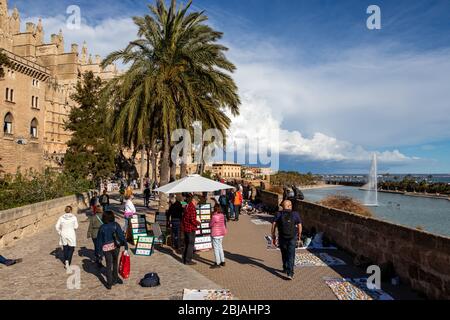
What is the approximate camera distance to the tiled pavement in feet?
22.5

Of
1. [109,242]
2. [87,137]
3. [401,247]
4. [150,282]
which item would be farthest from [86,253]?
[87,137]

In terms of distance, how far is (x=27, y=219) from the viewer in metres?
12.9

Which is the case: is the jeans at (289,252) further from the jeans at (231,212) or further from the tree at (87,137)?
the tree at (87,137)

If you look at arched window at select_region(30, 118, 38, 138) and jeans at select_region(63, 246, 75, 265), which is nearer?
jeans at select_region(63, 246, 75, 265)

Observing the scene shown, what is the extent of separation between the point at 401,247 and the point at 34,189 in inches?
622

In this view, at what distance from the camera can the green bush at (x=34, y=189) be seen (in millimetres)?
14679

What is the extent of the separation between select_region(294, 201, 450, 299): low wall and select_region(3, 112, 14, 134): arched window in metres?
45.5

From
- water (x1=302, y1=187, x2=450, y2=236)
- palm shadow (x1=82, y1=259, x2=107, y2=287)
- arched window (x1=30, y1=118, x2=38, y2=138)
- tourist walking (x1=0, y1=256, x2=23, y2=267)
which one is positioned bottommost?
water (x1=302, y1=187, x2=450, y2=236)

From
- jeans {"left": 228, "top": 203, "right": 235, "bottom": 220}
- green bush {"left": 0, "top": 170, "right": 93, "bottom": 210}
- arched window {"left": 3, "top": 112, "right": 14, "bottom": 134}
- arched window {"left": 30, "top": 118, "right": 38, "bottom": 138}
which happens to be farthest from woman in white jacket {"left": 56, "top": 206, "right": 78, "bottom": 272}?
arched window {"left": 30, "top": 118, "right": 38, "bottom": 138}

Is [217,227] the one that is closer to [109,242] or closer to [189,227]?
[189,227]

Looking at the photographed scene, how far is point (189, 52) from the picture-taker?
51.1 ft

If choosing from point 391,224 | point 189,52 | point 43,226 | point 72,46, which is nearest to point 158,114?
point 189,52

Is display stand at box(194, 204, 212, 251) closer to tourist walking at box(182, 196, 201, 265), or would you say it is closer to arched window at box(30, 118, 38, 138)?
tourist walking at box(182, 196, 201, 265)

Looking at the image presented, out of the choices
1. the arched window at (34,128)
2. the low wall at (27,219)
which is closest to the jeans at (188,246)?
the low wall at (27,219)
